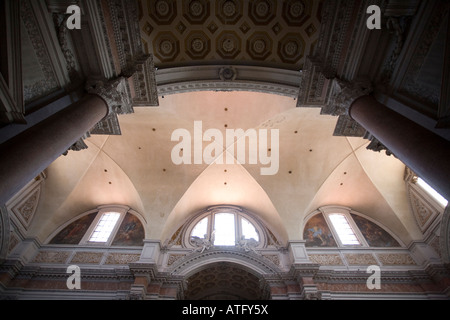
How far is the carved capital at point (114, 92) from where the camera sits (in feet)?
19.0

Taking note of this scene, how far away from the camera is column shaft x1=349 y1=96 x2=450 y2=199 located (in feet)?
12.0

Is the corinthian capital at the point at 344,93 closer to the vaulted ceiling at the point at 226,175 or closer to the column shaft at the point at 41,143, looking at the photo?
the vaulted ceiling at the point at 226,175

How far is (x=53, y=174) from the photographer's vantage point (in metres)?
12.6

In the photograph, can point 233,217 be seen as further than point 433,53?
Yes

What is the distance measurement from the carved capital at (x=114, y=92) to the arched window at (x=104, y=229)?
25.6ft

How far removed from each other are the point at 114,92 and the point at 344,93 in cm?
534

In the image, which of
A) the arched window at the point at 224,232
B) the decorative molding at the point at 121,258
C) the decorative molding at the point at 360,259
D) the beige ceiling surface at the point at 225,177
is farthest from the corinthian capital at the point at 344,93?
the decorative molding at the point at 121,258

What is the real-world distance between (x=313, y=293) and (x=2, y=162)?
9.70 m

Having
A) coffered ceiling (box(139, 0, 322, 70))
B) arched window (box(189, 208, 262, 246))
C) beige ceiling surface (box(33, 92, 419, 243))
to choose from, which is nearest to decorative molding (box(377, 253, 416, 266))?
beige ceiling surface (box(33, 92, 419, 243))

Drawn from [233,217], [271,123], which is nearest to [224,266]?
[233,217]

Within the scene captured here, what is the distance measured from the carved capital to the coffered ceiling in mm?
1552

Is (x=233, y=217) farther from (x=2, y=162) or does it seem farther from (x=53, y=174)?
(x=2, y=162)
